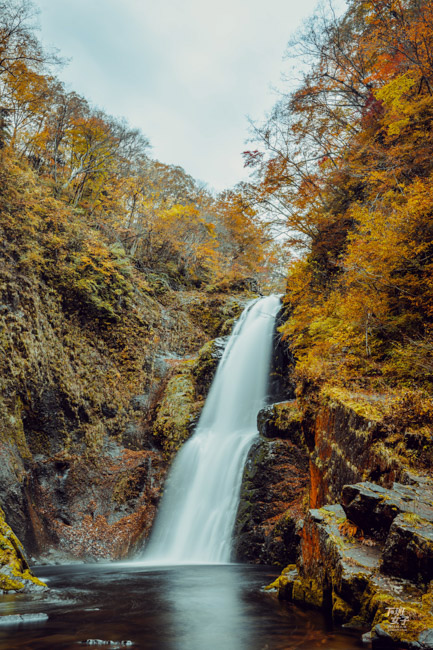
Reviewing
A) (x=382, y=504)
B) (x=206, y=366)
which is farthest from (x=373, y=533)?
(x=206, y=366)

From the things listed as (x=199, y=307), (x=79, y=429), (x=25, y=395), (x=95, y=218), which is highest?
(x=95, y=218)

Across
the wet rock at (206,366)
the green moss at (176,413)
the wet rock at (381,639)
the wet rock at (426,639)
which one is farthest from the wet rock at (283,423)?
the wet rock at (426,639)

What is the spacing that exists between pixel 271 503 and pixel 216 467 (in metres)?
2.35

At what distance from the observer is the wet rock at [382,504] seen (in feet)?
12.1

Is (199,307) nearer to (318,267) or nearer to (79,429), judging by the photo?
(318,267)

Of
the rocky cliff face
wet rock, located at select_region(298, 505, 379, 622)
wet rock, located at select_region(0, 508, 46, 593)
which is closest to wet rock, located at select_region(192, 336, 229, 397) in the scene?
the rocky cliff face

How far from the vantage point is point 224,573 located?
7441 mm

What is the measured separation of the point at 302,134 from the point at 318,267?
14.0 feet

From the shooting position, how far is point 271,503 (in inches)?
360

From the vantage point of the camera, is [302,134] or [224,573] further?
[302,134]

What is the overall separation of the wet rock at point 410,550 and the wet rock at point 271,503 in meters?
5.41

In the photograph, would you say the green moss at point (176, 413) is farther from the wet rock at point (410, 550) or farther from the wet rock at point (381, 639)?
the wet rock at point (381, 639)

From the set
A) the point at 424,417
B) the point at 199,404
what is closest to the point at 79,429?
the point at 199,404

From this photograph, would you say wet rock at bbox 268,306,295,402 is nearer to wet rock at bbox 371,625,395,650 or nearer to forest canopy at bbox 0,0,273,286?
forest canopy at bbox 0,0,273,286
